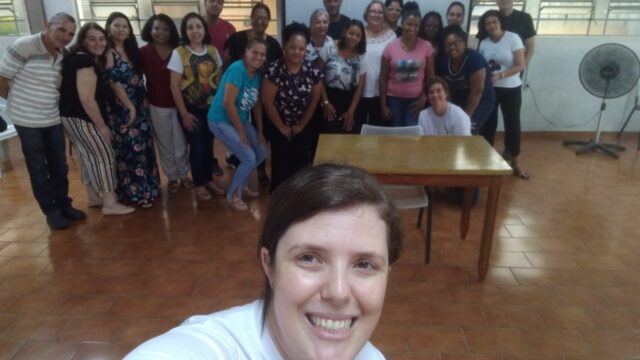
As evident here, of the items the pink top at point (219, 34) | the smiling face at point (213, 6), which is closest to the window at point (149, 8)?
the pink top at point (219, 34)

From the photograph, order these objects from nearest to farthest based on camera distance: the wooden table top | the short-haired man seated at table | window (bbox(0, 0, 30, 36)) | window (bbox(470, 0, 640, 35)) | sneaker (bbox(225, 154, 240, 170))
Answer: the wooden table top < the short-haired man seated at table < sneaker (bbox(225, 154, 240, 170)) < window (bbox(470, 0, 640, 35)) < window (bbox(0, 0, 30, 36))

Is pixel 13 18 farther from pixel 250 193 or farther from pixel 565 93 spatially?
pixel 565 93

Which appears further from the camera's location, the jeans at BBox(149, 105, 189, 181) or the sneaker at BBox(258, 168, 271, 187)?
the sneaker at BBox(258, 168, 271, 187)

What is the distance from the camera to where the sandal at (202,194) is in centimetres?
387

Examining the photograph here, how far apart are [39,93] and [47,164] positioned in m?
0.56

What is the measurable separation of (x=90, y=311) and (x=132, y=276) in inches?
14.4

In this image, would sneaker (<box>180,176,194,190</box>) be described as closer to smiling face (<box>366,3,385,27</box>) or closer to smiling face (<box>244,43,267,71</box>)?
smiling face (<box>244,43,267,71</box>)

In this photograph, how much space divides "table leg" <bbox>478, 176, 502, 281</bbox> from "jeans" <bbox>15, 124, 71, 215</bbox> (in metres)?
2.75

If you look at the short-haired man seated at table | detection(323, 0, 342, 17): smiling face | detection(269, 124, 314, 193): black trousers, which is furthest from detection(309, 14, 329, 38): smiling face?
the short-haired man seated at table

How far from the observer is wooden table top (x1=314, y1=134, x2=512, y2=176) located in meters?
2.41

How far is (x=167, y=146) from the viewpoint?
12.6 feet

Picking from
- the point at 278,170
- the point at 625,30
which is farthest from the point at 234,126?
the point at 625,30

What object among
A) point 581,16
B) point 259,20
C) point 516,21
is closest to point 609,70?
point 581,16

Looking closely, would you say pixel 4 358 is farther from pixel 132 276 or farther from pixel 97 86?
pixel 97 86
